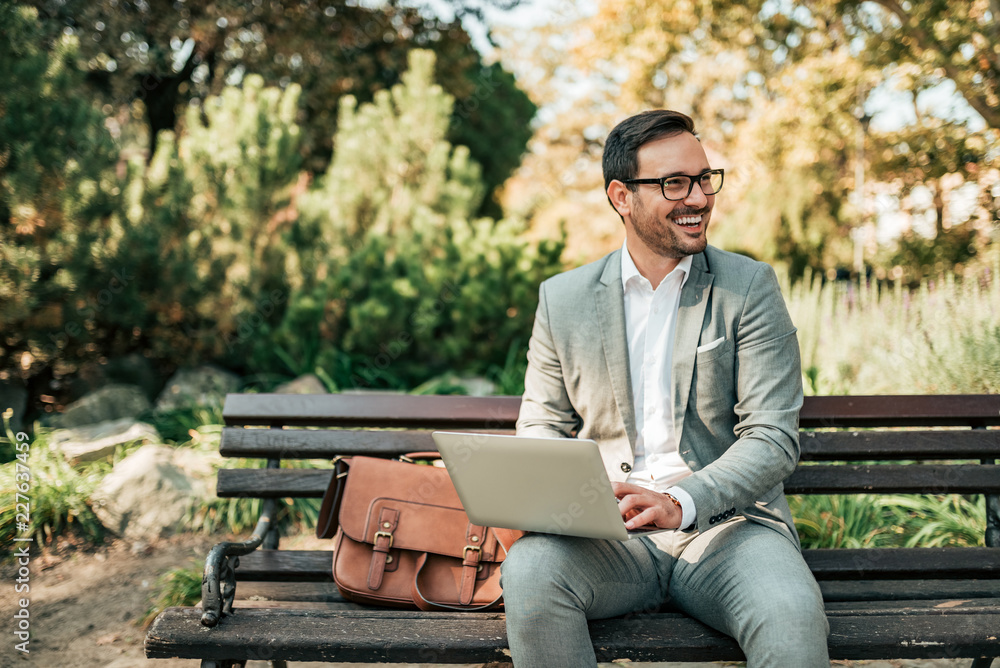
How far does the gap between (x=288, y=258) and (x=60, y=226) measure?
1.62 meters

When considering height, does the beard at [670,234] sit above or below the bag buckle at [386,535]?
above

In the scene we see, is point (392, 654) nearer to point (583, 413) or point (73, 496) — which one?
point (583, 413)

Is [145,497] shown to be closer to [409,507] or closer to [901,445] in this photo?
[409,507]

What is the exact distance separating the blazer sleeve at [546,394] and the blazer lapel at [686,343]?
0.37 metres

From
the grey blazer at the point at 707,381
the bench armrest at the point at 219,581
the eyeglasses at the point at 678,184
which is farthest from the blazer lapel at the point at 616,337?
the bench armrest at the point at 219,581

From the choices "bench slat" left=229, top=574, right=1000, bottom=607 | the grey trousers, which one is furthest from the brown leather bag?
the grey trousers

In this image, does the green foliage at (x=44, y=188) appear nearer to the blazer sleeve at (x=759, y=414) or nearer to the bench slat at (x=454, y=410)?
the bench slat at (x=454, y=410)

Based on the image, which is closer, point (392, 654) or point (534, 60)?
point (392, 654)

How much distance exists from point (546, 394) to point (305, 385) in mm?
3218

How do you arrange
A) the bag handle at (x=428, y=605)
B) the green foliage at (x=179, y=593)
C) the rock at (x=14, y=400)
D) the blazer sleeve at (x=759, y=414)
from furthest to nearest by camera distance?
the rock at (x=14, y=400) < the green foliage at (x=179, y=593) < the bag handle at (x=428, y=605) < the blazer sleeve at (x=759, y=414)

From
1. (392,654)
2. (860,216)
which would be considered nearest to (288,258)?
(392,654)

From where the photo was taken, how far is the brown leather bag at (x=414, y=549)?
2107 millimetres

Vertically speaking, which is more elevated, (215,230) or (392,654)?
(215,230)

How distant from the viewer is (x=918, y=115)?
402 inches
